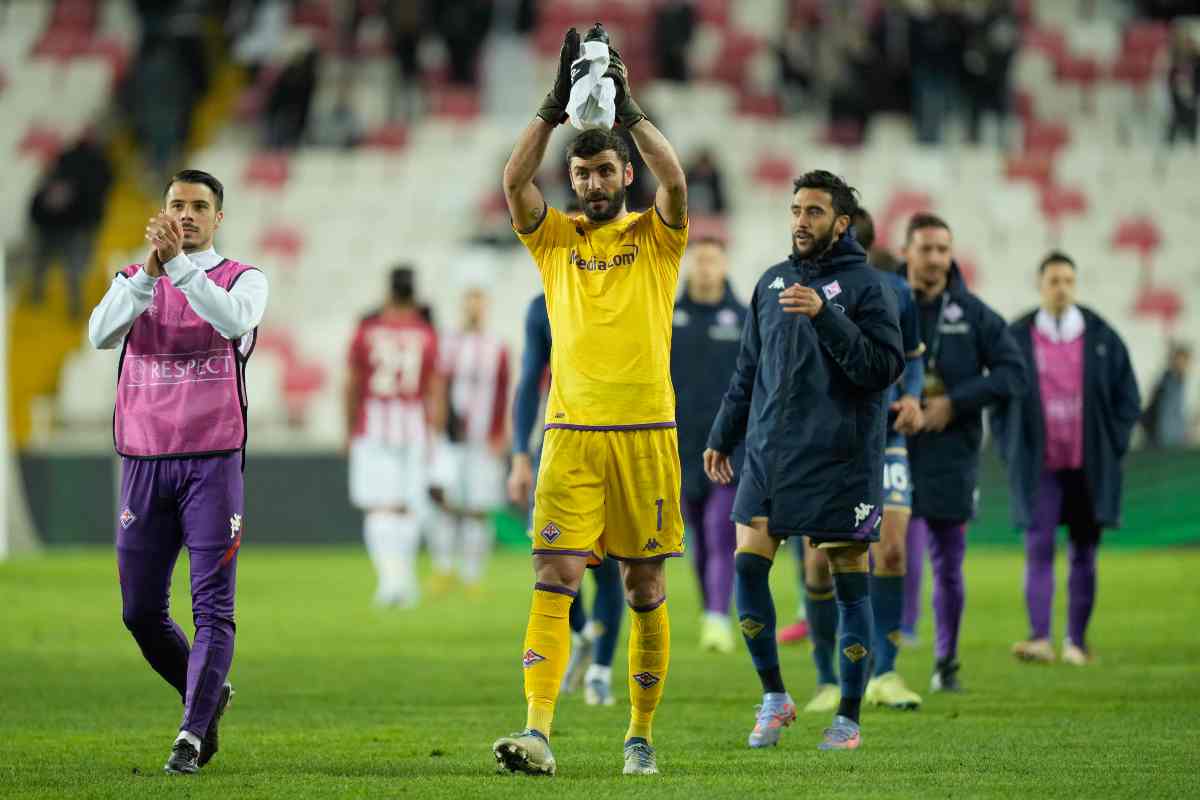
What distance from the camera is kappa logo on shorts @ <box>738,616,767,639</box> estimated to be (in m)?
7.61

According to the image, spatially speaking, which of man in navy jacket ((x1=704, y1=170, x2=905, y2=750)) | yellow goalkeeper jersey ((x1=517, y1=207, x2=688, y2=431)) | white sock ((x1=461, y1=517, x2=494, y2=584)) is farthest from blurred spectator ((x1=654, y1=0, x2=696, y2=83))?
yellow goalkeeper jersey ((x1=517, y1=207, x2=688, y2=431))

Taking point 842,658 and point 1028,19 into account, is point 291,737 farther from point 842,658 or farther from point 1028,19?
point 1028,19

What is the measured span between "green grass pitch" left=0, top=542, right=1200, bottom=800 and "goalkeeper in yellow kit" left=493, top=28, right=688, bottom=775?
59 centimetres

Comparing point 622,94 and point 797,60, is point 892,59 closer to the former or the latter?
point 797,60

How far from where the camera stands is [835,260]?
7469 millimetres

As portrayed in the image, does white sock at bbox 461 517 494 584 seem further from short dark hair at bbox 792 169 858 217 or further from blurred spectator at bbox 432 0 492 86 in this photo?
blurred spectator at bbox 432 0 492 86

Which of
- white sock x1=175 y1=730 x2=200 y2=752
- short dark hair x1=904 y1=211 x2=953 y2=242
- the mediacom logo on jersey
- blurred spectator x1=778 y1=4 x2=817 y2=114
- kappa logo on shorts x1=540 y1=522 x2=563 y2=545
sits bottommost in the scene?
white sock x1=175 y1=730 x2=200 y2=752

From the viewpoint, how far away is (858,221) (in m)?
9.01

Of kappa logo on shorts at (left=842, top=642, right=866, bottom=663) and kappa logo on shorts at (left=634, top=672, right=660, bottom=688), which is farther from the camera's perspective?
kappa logo on shorts at (left=842, top=642, right=866, bottom=663)

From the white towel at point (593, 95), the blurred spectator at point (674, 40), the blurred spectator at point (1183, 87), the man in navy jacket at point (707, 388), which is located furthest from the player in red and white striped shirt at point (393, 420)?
the blurred spectator at point (1183, 87)

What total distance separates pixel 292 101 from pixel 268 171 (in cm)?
97

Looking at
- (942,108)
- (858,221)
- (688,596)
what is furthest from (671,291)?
(942,108)

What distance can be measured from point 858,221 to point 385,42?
18882 millimetres

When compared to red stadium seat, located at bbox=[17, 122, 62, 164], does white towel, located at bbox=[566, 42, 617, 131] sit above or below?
below
